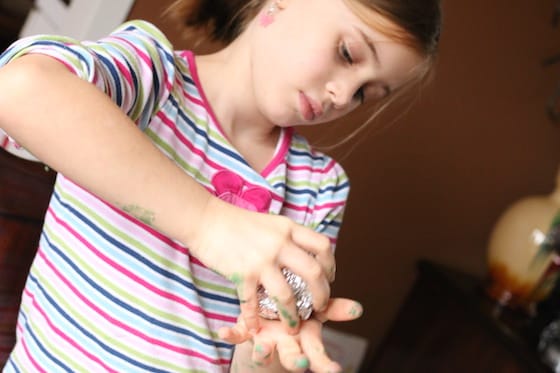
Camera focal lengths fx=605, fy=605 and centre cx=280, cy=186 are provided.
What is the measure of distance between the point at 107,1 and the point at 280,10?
1.55ft

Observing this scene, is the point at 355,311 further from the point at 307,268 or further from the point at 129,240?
the point at 129,240

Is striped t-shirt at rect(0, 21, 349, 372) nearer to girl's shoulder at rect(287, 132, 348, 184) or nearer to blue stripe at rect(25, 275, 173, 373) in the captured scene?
blue stripe at rect(25, 275, 173, 373)

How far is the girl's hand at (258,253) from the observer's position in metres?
0.45

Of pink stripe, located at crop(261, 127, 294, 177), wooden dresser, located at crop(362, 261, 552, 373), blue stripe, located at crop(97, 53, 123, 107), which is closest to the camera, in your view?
blue stripe, located at crop(97, 53, 123, 107)

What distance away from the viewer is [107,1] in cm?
107

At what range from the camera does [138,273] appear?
2.19ft

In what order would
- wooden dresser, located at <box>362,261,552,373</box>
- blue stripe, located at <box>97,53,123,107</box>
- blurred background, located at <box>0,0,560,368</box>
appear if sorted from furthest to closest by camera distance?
blurred background, located at <box>0,0,560,368</box> < wooden dresser, located at <box>362,261,552,373</box> < blue stripe, located at <box>97,53,123,107</box>

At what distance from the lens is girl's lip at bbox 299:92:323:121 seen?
0.70 meters

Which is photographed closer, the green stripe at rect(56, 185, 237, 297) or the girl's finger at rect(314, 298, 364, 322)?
the girl's finger at rect(314, 298, 364, 322)

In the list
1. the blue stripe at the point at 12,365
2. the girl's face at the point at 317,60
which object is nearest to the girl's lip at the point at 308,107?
the girl's face at the point at 317,60

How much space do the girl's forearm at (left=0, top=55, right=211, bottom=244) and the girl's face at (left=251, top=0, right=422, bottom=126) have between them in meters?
0.25

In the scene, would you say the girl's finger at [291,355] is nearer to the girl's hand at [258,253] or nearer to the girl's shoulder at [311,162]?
the girl's hand at [258,253]

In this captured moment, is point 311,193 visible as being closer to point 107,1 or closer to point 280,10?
point 280,10

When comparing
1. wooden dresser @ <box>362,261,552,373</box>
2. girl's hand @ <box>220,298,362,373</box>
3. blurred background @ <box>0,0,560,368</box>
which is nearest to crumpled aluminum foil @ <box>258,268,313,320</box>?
girl's hand @ <box>220,298,362,373</box>
